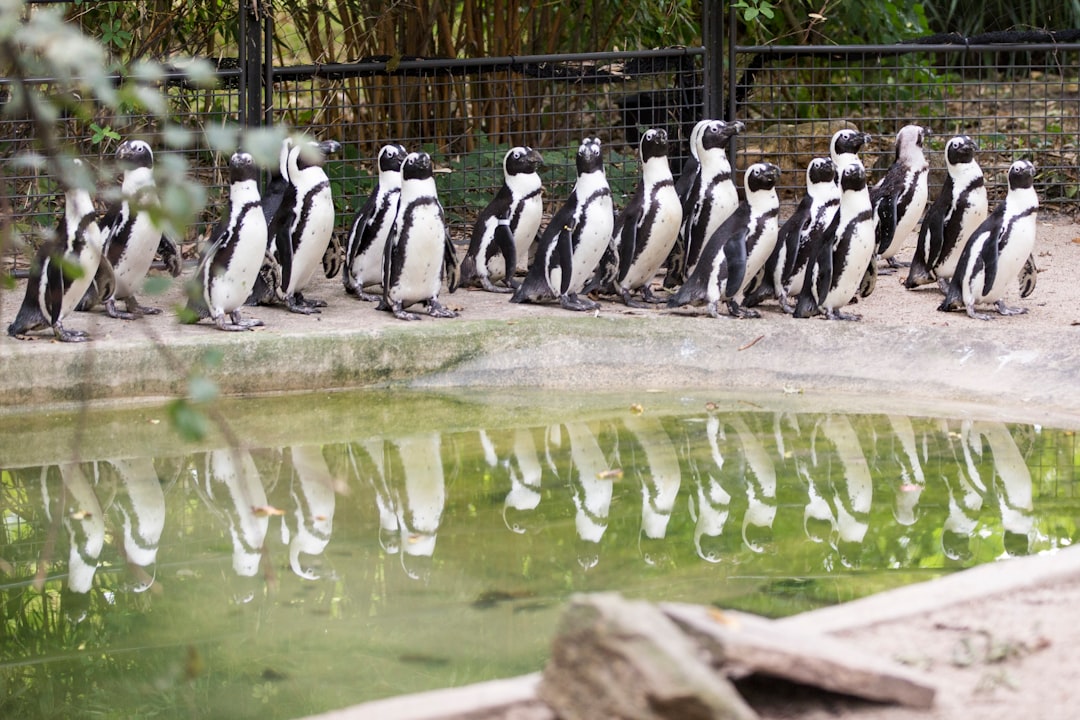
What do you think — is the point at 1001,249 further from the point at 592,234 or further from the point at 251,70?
the point at 251,70

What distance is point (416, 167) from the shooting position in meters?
6.02

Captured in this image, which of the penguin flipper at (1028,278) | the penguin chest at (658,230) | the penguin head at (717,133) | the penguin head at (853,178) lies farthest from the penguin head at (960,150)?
the penguin chest at (658,230)

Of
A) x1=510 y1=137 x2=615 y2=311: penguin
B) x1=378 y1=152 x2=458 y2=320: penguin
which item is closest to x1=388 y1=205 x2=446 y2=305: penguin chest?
x1=378 y1=152 x2=458 y2=320: penguin

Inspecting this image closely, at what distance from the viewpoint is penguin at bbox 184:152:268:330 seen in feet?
18.9

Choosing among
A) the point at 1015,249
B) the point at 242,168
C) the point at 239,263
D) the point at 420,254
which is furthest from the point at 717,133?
the point at 239,263

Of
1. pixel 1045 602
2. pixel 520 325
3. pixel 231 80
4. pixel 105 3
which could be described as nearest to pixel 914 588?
pixel 1045 602

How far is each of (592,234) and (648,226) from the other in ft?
0.94

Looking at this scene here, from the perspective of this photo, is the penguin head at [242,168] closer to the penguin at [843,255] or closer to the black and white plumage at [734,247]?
the black and white plumage at [734,247]

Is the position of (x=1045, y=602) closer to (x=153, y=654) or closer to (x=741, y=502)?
(x=741, y=502)

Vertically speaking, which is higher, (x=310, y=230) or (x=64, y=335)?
(x=310, y=230)

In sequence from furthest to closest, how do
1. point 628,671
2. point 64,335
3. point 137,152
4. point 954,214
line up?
point 954,214, point 137,152, point 64,335, point 628,671

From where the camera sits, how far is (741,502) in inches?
163

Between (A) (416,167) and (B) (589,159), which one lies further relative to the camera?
(B) (589,159)

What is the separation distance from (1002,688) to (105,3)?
23.4 ft
